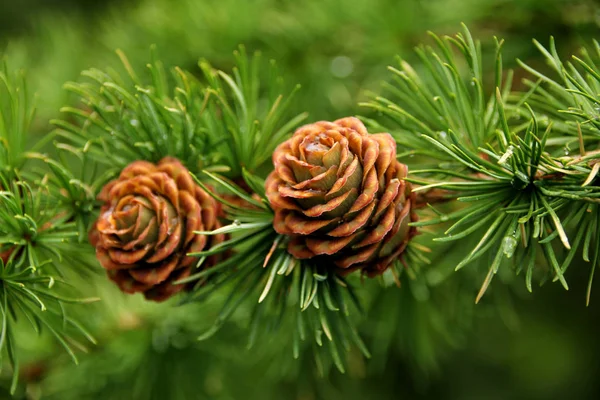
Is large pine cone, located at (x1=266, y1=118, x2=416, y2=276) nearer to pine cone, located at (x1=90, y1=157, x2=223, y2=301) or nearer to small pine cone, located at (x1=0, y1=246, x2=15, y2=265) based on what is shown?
pine cone, located at (x1=90, y1=157, x2=223, y2=301)

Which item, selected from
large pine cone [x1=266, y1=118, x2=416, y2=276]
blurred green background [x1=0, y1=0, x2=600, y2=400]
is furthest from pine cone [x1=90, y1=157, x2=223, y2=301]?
blurred green background [x1=0, y1=0, x2=600, y2=400]

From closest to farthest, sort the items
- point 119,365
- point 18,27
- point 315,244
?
point 315,244 < point 119,365 < point 18,27

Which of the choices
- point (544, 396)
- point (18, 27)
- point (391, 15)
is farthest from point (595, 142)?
point (18, 27)

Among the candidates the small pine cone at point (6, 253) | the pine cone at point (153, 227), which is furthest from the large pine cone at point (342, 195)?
the small pine cone at point (6, 253)

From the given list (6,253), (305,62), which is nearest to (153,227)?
(6,253)

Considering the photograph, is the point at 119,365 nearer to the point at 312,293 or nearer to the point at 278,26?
the point at 312,293

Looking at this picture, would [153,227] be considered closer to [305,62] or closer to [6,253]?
[6,253]
